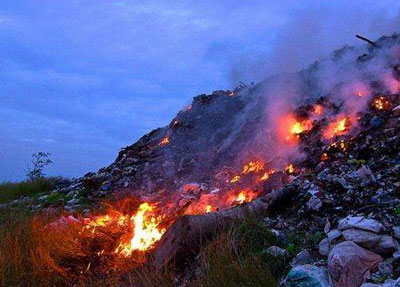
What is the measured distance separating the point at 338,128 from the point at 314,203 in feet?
9.37

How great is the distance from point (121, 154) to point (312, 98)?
5720mm

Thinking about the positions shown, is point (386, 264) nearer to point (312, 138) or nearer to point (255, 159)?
point (312, 138)

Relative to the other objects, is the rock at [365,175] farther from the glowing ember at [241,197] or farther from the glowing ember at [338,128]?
the glowing ember at [338,128]

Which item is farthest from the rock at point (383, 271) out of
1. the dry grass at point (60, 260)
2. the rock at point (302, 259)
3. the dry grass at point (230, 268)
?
the dry grass at point (60, 260)

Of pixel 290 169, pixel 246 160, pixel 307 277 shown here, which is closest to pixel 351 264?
pixel 307 277

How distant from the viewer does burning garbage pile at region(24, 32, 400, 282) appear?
546cm

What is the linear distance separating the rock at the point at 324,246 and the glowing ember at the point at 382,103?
391 cm

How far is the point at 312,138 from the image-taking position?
788cm

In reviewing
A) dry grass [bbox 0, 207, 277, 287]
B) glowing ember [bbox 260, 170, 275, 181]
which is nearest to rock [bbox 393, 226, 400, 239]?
dry grass [bbox 0, 207, 277, 287]

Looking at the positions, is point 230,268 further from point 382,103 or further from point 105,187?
point 105,187

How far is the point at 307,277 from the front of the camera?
12.0 ft

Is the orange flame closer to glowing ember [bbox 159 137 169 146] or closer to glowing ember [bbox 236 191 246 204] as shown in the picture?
glowing ember [bbox 236 191 246 204]

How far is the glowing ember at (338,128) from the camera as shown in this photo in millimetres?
7547

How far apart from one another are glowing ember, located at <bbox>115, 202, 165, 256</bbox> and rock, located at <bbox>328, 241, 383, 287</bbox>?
250 cm
